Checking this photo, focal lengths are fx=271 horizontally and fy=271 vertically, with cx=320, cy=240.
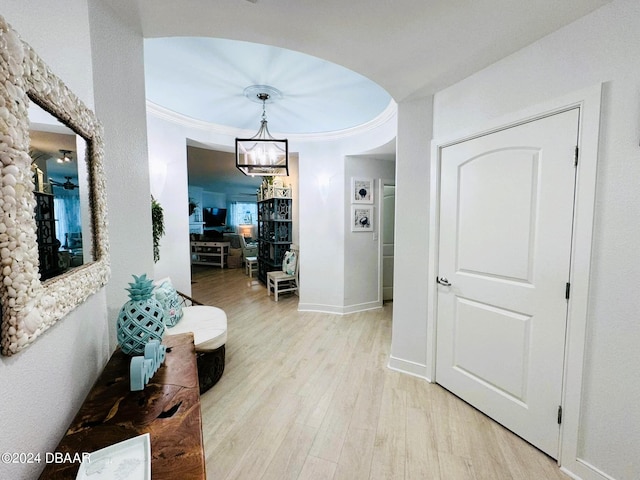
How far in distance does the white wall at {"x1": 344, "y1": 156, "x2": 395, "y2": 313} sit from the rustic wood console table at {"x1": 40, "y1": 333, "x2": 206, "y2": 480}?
314cm

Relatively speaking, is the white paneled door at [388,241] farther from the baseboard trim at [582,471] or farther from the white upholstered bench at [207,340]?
the baseboard trim at [582,471]

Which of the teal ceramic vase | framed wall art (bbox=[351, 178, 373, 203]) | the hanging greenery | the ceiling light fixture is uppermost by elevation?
the ceiling light fixture

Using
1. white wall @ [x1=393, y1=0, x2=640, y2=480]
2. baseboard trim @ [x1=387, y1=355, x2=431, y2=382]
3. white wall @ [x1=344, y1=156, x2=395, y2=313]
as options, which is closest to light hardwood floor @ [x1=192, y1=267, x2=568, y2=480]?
baseboard trim @ [x1=387, y1=355, x2=431, y2=382]

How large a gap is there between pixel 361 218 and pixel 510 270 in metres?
2.50

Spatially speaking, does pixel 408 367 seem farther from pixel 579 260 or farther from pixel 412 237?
pixel 579 260

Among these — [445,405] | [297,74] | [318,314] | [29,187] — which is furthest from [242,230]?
[29,187]

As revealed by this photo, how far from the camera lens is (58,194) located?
2.61ft

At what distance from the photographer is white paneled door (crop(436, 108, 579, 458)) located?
1555mm

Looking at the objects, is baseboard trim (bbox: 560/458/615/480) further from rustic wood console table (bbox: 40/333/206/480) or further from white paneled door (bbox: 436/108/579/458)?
rustic wood console table (bbox: 40/333/206/480)

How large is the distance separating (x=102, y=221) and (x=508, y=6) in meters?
2.12

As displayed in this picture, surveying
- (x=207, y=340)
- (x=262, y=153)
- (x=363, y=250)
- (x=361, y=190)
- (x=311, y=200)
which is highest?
(x=262, y=153)

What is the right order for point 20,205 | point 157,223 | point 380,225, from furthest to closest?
1. point 380,225
2. point 157,223
3. point 20,205

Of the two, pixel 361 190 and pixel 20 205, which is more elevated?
pixel 361 190

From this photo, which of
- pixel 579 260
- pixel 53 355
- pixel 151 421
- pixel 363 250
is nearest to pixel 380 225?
pixel 363 250
